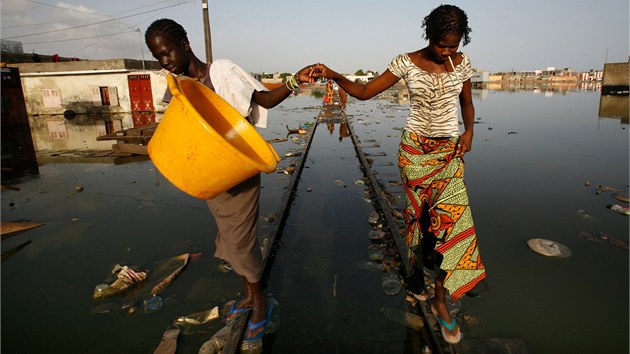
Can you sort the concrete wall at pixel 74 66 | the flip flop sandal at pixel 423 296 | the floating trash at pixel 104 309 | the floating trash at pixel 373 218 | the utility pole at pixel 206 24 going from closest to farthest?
the flip flop sandal at pixel 423 296, the floating trash at pixel 104 309, the floating trash at pixel 373 218, the utility pole at pixel 206 24, the concrete wall at pixel 74 66

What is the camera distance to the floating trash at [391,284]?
2770 mm

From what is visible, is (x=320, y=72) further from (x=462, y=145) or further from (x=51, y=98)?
(x=51, y=98)

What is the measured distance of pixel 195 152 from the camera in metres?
1.59

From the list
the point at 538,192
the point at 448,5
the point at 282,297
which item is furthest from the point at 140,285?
the point at 538,192

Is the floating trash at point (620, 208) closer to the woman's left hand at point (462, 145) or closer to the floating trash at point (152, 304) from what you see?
the woman's left hand at point (462, 145)

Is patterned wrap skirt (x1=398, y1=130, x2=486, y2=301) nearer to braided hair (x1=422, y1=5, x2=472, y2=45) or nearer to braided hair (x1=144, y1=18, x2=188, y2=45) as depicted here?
braided hair (x1=422, y1=5, x2=472, y2=45)

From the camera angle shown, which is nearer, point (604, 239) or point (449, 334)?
point (449, 334)

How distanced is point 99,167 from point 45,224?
11.4 feet

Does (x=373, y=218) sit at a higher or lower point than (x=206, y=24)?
lower

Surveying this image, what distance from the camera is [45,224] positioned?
4441mm

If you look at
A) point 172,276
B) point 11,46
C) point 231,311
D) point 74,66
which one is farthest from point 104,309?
point 11,46

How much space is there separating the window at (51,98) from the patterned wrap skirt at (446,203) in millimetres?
25640

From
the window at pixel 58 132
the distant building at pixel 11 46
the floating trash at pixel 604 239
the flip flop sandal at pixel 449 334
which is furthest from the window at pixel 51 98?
the floating trash at pixel 604 239

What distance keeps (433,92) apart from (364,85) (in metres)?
0.42
